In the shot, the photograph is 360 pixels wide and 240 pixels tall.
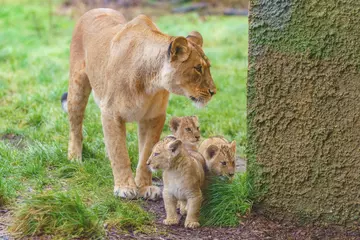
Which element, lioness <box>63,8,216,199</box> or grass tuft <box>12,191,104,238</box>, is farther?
lioness <box>63,8,216,199</box>

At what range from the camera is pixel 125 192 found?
6695 mm

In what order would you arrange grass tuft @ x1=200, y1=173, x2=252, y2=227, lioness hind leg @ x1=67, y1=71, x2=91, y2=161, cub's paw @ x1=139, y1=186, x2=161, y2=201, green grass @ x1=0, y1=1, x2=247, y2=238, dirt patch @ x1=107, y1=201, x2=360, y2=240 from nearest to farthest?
1. green grass @ x1=0, y1=1, x2=247, y2=238
2. dirt patch @ x1=107, y1=201, x2=360, y2=240
3. grass tuft @ x1=200, y1=173, x2=252, y2=227
4. cub's paw @ x1=139, y1=186, x2=161, y2=201
5. lioness hind leg @ x1=67, y1=71, x2=91, y2=161

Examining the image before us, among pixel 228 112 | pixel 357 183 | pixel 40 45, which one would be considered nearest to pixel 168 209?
pixel 357 183

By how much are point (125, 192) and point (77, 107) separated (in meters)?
1.49

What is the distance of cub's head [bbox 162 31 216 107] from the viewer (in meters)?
6.31

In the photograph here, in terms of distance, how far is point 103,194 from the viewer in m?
6.68

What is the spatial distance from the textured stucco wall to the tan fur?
1.31 ft

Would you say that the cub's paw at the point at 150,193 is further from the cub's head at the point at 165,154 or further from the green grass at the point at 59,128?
the cub's head at the point at 165,154

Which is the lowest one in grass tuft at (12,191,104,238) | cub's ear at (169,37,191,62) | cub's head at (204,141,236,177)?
cub's head at (204,141,236,177)

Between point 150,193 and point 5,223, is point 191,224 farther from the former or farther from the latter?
point 5,223

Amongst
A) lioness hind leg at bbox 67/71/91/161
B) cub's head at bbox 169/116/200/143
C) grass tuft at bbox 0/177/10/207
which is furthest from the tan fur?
grass tuft at bbox 0/177/10/207

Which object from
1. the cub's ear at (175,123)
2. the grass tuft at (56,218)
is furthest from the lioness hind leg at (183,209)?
the grass tuft at (56,218)

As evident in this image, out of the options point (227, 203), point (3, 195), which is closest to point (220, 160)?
point (227, 203)

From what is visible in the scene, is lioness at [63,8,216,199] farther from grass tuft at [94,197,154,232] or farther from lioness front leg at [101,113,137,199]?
grass tuft at [94,197,154,232]
